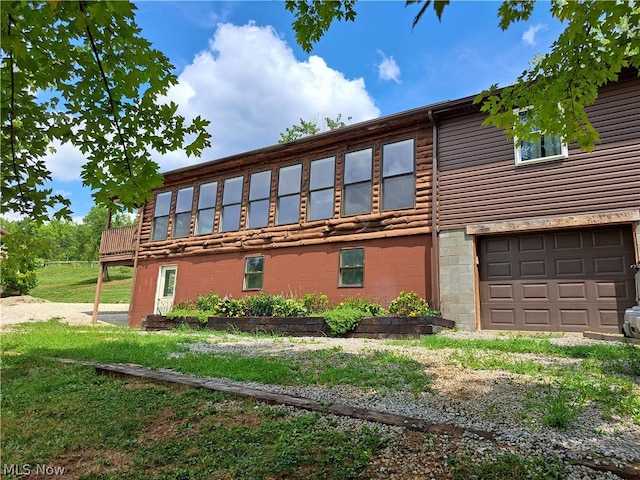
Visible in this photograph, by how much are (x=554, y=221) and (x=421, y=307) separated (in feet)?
11.9

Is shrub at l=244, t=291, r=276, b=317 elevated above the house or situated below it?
below

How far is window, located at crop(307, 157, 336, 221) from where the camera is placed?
12.7m

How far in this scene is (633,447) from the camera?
104 inches

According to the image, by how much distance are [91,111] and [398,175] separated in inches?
366

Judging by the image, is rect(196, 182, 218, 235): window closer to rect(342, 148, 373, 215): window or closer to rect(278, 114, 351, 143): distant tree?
rect(342, 148, 373, 215): window

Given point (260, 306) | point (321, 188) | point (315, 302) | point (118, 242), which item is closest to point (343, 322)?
point (315, 302)

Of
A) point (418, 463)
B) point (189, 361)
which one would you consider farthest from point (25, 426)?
point (418, 463)

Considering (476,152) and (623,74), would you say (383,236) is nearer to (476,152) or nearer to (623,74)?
(476,152)

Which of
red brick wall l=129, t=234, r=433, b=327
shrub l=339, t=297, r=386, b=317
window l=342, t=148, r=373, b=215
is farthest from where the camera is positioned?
window l=342, t=148, r=373, b=215

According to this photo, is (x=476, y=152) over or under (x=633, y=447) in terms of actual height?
over

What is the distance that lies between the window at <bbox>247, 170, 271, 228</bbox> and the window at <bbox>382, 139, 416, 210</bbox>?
14.9ft

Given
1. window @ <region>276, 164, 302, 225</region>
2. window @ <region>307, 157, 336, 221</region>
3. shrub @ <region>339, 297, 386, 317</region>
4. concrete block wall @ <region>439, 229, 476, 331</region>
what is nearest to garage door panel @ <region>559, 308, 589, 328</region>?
concrete block wall @ <region>439, 229, 476, 331</region>

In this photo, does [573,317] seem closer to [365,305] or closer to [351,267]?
[365,305]

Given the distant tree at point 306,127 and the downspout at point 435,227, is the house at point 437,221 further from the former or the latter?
the distant tree at point 306,127
